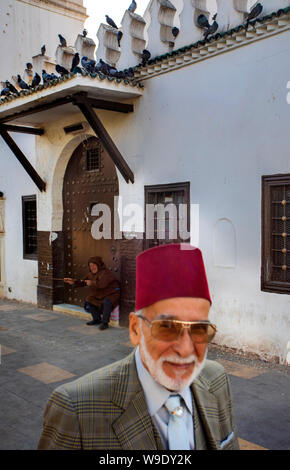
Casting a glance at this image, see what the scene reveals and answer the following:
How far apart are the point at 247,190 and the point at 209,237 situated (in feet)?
3.01

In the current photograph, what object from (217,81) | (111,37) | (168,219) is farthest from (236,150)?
(111,37)

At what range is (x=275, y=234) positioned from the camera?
19.5ft

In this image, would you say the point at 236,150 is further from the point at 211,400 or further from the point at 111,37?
the point at 211,400

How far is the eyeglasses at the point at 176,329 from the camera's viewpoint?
158 centimetres

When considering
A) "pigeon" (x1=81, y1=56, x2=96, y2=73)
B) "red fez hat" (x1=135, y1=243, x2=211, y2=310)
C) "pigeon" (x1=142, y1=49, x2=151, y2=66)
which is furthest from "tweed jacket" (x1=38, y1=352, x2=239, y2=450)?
"pigeon" (x1=142, y1=49, x2=151, y2=66)

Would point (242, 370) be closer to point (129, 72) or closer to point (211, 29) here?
point (211, 29)

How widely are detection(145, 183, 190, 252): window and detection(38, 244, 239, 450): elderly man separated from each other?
5.35m

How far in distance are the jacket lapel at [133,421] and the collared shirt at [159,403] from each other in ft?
0.09

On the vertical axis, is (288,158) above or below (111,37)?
below

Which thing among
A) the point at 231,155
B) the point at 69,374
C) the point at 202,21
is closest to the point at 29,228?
the point at 69,374

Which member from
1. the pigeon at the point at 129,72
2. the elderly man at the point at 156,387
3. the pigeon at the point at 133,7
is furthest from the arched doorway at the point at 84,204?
the elderly man at the point at 156,387

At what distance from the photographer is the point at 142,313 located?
167 cm

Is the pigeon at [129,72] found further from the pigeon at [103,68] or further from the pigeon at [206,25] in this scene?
the pigeon at [206,25]

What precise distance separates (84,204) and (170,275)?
784cm
